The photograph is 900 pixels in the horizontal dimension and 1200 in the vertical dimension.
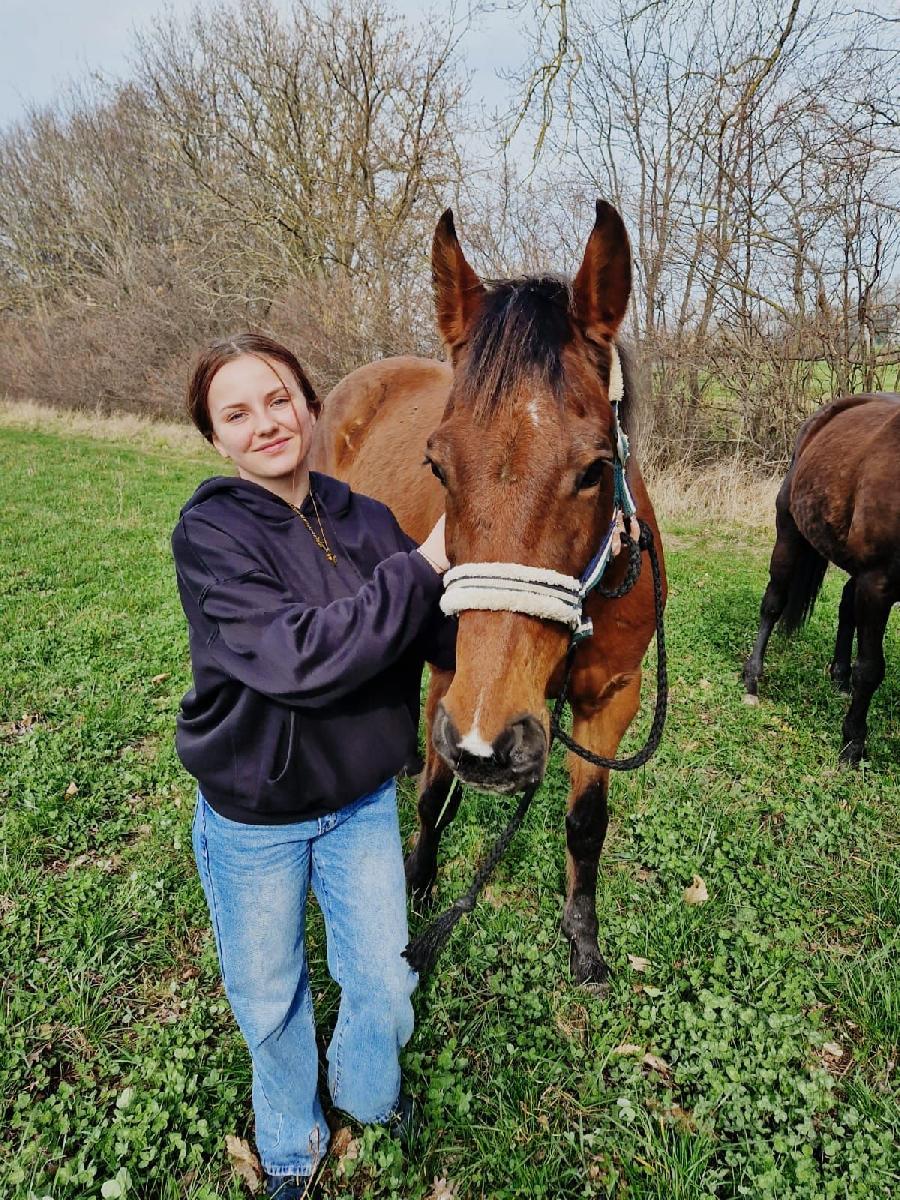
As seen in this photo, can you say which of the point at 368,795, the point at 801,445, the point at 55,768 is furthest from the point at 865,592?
the point at 55,768

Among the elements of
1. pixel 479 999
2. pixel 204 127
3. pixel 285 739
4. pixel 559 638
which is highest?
pixel 204 127

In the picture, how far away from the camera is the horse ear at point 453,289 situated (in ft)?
5.97

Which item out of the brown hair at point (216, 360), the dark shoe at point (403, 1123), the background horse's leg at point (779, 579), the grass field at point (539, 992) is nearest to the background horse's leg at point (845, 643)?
the background horse's leg at point (779, 579)

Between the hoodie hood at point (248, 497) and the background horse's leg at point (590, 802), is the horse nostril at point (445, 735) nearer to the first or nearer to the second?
the hoodie hood at point (248, 497)

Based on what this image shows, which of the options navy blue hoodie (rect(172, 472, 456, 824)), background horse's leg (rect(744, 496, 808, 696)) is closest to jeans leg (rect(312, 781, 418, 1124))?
navy blue hoodie (rect(172, 472, 456, 824))

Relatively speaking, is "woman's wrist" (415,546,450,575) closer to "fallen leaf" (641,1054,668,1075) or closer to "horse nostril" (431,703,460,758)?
"horse nostril" (431,703,460,758)

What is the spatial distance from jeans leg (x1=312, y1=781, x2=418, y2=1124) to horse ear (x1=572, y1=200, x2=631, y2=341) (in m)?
1.36

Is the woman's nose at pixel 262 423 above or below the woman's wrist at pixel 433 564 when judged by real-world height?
above

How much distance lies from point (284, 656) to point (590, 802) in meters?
1.64

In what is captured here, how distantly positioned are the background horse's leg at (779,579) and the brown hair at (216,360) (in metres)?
4.38

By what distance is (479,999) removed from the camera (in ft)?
7.50

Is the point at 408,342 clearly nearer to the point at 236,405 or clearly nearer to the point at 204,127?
the point at 204,127

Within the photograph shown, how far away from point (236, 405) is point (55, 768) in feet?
9.22

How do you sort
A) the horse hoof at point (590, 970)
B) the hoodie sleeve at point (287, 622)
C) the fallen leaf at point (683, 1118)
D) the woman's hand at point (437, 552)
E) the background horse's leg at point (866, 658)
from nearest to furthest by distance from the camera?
1. the hoodie sleeve at point (287, 622)
2. the woman's hand at point (437, 552)
3. the fallen leaf at point (683, 1118)
4. the horse hoof at point (590, 970)
5. the background horse's leg at point (866, 658)
